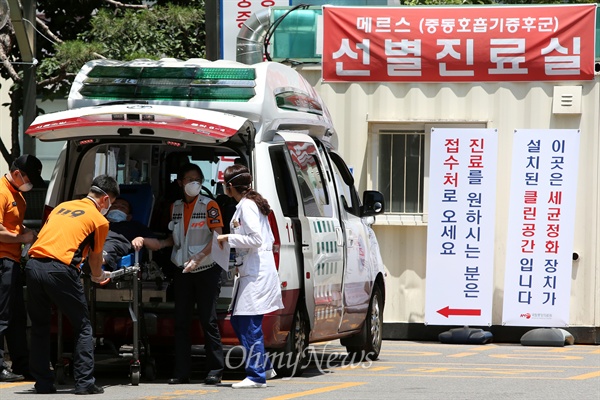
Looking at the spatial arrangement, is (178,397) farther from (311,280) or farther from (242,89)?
(242,89)

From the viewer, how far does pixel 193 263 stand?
10.5m

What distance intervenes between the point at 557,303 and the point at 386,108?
10.7 ft

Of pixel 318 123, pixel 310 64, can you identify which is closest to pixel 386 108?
pixel 310 64

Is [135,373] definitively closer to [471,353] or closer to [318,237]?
[318,237]

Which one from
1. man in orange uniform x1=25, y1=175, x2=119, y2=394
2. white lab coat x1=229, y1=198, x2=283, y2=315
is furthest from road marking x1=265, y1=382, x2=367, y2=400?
man in orange uniform x1=25, y1=175, x2=119, y2=394

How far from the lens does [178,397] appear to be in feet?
31.9

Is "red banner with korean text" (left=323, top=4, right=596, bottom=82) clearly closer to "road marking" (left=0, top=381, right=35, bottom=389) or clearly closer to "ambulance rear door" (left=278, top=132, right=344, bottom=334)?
"ambulance rear door" (left=278, top=132, right=344, bottom=334)

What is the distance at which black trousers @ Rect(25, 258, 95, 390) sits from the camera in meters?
9.88

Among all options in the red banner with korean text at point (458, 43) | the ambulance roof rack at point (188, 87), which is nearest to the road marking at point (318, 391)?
the ambulance roof rack at point (188, 87)

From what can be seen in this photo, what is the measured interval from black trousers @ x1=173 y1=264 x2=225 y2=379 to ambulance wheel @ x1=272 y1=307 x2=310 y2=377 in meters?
0.68

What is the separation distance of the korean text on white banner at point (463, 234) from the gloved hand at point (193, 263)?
6.61 m

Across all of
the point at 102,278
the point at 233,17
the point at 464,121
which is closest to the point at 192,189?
the point at 102,278

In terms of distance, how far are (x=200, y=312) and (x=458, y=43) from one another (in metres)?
7.47

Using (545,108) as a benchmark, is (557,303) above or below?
below
